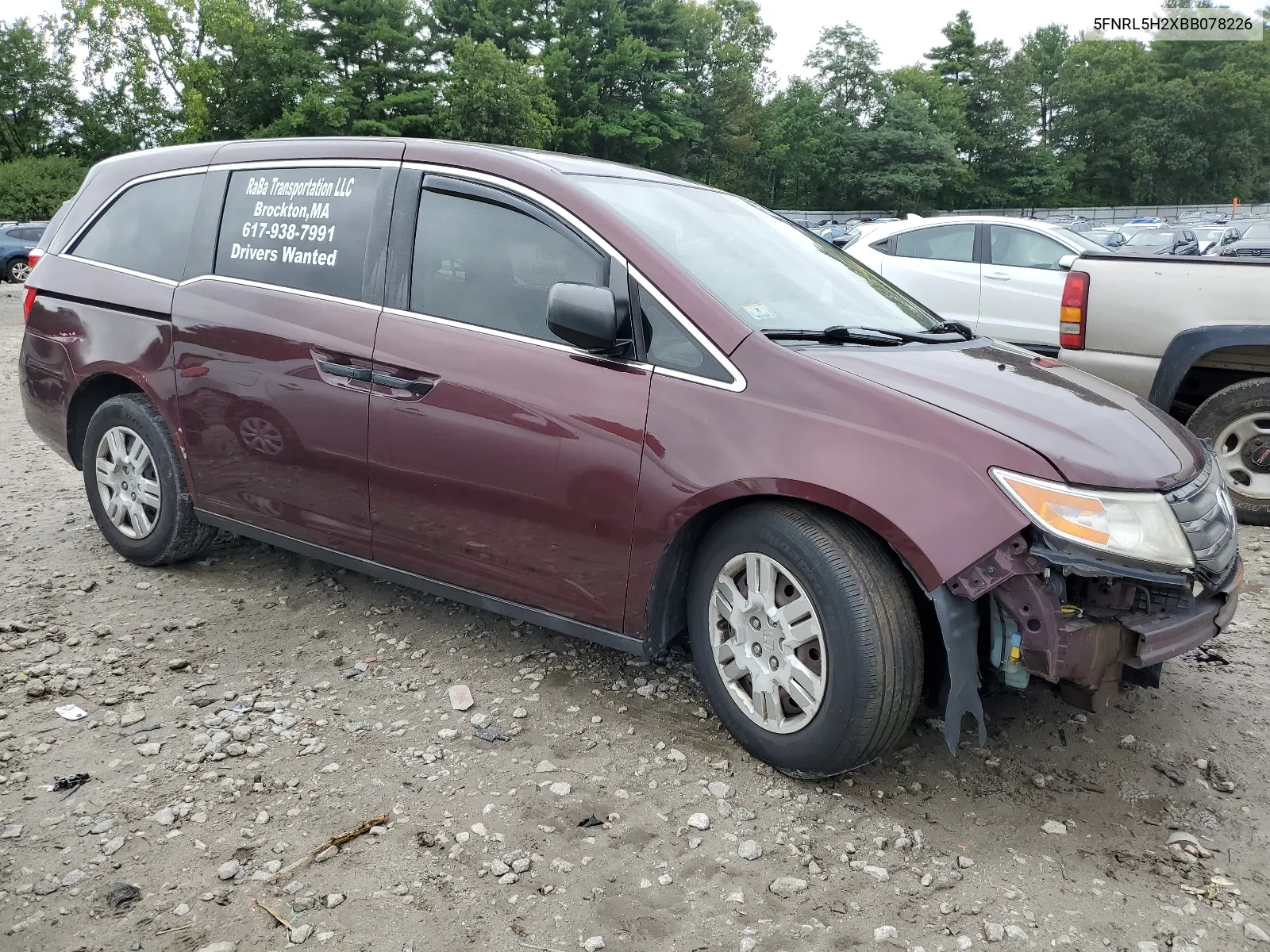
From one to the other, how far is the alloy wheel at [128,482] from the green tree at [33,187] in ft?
146

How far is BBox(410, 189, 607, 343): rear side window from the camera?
3.41 m

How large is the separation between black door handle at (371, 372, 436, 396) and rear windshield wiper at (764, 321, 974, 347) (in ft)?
3.89

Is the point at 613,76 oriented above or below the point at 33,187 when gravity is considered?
above

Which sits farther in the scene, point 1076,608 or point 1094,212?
point 1094,212

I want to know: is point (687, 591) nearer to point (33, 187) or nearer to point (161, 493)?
point (161, 493)

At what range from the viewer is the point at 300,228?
4.02m

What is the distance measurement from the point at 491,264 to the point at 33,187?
48.4 m

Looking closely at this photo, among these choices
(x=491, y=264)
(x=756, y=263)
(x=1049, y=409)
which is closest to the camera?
(x=1049, y=409)

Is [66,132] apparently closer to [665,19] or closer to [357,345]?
[665,19]

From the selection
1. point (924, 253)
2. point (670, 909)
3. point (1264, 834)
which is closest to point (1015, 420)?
point (1264, 834)

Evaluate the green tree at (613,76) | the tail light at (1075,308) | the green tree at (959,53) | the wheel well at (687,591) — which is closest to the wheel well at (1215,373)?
the tail light at (1075,308)

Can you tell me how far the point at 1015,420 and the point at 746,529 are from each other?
808mm

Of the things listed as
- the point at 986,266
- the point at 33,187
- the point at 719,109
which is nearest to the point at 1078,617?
the point at 986,266

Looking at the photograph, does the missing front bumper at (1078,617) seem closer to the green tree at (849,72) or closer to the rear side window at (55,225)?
the rear side window at (55,225)
